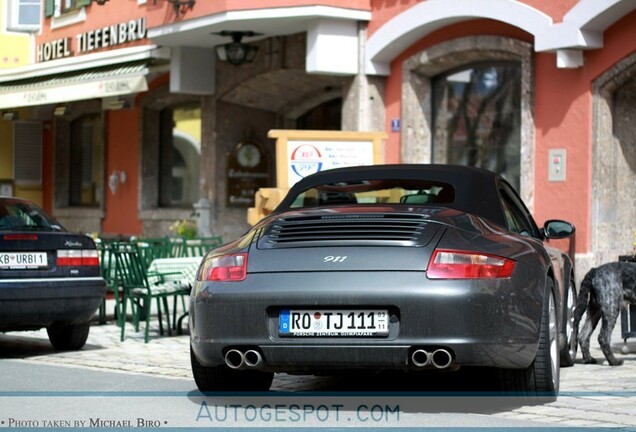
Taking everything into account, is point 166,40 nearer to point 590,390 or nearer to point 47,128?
point 47,128

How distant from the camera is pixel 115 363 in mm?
10406

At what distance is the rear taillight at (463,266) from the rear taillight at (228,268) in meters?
1.03

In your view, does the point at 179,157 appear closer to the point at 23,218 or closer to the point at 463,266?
the point at 23,218

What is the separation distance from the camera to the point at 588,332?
10117 mm

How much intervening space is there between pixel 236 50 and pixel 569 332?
11198 millimetres

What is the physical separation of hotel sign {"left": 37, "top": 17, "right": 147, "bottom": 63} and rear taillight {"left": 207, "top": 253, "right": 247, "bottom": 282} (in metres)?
15.5

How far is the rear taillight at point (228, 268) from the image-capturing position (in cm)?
727

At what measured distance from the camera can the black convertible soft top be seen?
26.4 feet

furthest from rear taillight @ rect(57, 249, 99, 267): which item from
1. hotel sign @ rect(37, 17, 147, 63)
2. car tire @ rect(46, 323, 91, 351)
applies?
hotel sign @ rect(37, 17, 147, 63)

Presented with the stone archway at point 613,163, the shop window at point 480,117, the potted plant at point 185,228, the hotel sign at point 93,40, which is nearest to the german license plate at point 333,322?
the stone archway at point 613,163

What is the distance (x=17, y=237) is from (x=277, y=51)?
10.5 m

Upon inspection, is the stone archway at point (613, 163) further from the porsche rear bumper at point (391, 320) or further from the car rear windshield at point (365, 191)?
the porsche rear bumper at point (391, 320)

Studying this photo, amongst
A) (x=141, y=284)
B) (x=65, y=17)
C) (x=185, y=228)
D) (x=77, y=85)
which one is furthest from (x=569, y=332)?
(x=65, y=17)

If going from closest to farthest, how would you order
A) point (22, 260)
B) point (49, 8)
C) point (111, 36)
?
point (22, 260) → point (111, 36) → point (49, 8)
